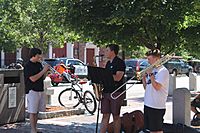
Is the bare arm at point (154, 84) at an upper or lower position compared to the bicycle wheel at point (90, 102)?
upper

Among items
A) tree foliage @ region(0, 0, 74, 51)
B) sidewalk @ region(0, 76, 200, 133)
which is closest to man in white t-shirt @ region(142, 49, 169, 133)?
sidewalk @ region(0, 76, 200, 133)

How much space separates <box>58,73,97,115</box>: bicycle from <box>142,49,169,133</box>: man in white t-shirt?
5740 millimetres

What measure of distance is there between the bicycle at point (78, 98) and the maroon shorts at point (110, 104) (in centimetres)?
447

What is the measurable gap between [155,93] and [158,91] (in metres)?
0.06

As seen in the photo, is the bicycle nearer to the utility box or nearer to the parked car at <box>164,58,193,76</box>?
the utility box

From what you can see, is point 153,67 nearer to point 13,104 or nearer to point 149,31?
point 149,31

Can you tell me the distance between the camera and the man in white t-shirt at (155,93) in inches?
258

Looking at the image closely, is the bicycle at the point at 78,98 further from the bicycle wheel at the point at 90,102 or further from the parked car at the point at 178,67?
the parked car at the point at 178,67

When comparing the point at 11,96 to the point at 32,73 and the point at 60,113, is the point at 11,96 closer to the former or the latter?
the point at 60,113

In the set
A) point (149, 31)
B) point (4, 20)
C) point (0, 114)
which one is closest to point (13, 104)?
point (0, 114)

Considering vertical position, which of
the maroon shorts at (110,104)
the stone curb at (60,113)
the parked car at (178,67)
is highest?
the parked car at (178,67)

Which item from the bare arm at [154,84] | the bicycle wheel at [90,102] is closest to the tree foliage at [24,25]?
the bicycle wheel at [90,102]

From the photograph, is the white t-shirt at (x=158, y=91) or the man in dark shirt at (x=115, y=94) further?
the man in dark shirt at (x=115, y=94)

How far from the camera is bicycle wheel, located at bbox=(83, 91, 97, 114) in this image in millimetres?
12500
